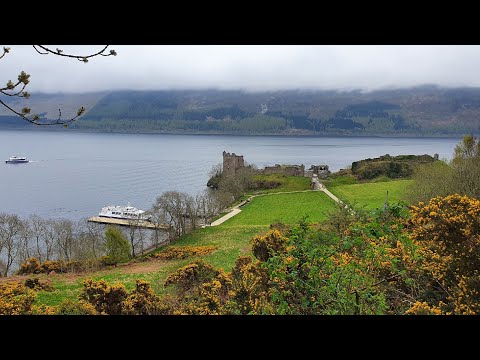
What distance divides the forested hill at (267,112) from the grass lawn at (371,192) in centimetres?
3976

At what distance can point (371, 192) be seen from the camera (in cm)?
3025

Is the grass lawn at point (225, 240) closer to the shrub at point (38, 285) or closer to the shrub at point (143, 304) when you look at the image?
the shrub at point (38, 285)

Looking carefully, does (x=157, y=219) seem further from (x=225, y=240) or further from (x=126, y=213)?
(x=225, y=240)

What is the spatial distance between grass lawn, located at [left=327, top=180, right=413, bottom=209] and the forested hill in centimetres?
3976

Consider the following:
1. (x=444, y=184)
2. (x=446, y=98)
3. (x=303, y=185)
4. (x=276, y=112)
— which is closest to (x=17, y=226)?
(x=444, y=184)

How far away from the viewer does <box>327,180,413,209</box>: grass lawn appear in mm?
26420

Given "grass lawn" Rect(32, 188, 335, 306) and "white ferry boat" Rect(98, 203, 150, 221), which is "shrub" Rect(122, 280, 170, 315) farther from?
"white ferry boat" Rect(98, 203, 150, 221)

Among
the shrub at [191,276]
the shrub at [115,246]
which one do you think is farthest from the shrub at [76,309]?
the shrub at [115,246]

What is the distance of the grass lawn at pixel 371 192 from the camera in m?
26.4

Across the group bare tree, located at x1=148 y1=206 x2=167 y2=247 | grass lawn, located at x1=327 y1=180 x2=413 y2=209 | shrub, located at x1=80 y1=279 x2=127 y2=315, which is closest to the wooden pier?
bare tree, located at x1=148 y1=206 x2=167 y2=247
